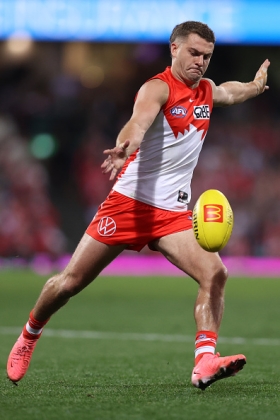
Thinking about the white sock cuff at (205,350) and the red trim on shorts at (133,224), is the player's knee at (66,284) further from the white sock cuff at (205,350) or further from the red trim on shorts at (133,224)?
the white sock cuff at (205,350)

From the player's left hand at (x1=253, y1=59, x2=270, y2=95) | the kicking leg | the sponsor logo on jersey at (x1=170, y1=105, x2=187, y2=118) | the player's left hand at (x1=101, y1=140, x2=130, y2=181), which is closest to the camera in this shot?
the player's left hand at (x1=101, y1=140, x2=130, y2=181)

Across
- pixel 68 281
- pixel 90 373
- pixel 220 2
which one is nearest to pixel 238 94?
pixel 68 281

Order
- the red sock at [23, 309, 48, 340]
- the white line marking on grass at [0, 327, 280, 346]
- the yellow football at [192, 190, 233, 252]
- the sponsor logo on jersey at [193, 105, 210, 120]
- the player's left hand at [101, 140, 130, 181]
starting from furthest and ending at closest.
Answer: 1. the white line marking on grass at [0, 327, 280, 346]
2. the red sock at [23, 309, 48, 340]
3. the sponsor logo on jersey at [193, 105, 210, 120]
4. the yellow football at [192, 190, 233, 252]
5. the player's left hand at [101, 140, 130, 181]

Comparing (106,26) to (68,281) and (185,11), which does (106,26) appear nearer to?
(185,11)

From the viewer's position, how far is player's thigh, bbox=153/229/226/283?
17.9 feet

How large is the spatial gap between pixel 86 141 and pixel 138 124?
16.4 meters

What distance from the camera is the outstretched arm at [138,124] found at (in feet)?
15.9

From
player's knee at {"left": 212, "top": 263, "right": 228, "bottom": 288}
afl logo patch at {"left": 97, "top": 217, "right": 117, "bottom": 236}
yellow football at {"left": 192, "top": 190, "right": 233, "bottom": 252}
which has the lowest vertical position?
player's knee at {"left": 212, "top": 263, "right": 228, "bottom": 288}

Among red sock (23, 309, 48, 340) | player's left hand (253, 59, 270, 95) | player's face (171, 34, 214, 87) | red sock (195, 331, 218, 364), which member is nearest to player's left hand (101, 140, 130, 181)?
player's face (171, 34, 214, 87)

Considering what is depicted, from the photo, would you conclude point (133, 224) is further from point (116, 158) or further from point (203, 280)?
point (116, 158)

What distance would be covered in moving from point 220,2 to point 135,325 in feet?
30.1

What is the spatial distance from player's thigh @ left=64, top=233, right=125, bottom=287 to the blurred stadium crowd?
1338cm

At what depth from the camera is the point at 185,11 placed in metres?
16.6

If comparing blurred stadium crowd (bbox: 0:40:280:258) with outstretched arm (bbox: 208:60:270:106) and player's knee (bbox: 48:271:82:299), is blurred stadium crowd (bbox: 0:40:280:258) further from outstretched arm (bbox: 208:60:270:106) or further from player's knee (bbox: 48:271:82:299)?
player's knee (bbox: 48:271:82:299)
